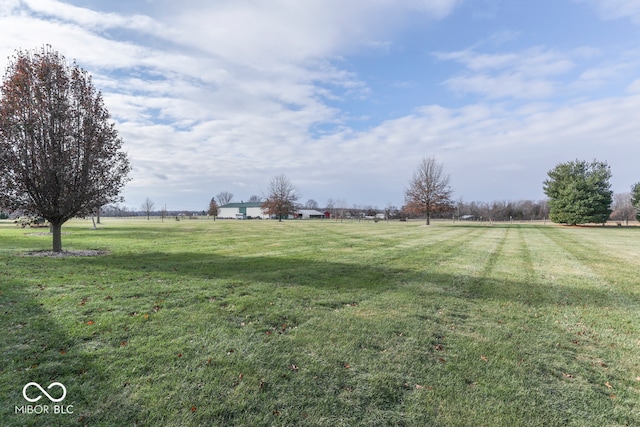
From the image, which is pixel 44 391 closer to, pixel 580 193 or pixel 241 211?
pixel 580 193

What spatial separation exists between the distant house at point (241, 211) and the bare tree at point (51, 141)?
9682 cm

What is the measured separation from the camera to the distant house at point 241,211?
113 metres

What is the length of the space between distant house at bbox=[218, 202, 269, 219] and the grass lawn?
342 ft

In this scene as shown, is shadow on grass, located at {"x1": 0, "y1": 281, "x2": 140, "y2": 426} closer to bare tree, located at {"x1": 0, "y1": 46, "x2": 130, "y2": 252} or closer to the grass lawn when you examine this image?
the grass lawn

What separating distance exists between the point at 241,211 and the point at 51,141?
354ft

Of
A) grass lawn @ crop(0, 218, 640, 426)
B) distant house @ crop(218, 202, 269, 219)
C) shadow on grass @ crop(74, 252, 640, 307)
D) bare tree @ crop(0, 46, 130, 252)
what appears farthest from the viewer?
distant house @ crop(218, 202, 269, 219)

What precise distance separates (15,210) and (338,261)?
13.4 metres

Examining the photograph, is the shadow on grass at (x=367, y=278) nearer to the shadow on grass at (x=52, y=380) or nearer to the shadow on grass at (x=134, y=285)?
the shadow on grass at (x=134, y=285)

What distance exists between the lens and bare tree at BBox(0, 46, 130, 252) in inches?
465

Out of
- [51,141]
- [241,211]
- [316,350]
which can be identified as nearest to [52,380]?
[316,350]

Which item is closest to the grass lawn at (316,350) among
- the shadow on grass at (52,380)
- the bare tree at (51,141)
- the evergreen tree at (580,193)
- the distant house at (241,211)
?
the shadow on grass at (52,380)

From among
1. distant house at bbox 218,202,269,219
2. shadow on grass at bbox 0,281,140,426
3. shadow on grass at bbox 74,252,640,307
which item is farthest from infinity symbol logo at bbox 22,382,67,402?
distant house at bbox 218,202,269,219

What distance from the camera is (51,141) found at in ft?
39.8

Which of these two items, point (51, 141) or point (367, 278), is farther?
point (51, 141)
